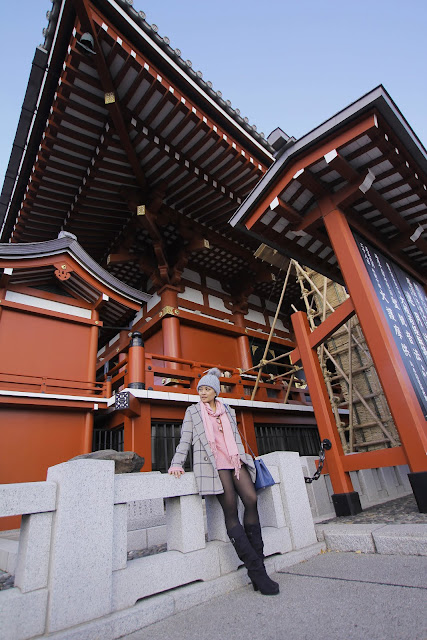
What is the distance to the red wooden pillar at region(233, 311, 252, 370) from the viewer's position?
10266mm

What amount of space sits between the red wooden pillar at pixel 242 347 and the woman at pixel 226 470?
24.1 feet

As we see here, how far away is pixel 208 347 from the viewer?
9711 millimetres

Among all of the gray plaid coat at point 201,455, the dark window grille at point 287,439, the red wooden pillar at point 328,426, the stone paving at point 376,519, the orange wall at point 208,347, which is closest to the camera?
the gray plaid coat at point 201,455

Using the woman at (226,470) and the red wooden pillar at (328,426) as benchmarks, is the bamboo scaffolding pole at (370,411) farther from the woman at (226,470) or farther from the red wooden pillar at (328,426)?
the woman at (226,470)

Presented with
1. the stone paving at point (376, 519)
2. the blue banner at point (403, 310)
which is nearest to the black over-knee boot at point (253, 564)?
the stone paving at point (376, 519)

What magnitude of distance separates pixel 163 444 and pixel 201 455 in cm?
444

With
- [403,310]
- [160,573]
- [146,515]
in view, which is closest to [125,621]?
[160,573]

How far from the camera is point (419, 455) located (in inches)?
131

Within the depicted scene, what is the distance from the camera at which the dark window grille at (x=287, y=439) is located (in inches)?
329

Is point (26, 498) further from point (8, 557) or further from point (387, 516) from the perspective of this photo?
point (387, 516)

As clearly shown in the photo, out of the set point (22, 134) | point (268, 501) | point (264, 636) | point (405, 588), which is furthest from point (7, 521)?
point (22, 134)

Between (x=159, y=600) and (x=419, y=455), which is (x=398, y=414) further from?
(x=159, y=600)

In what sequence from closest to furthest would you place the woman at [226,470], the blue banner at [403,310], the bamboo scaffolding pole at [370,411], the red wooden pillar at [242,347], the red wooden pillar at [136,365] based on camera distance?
the woman at [226,470]
the blue banner at [403,310]
the red wooden pillar at [136,365]
the bamboo scaffolding pole at [370,411]
the red wooden pillar at [242,347]

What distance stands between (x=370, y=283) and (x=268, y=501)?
2.96m
